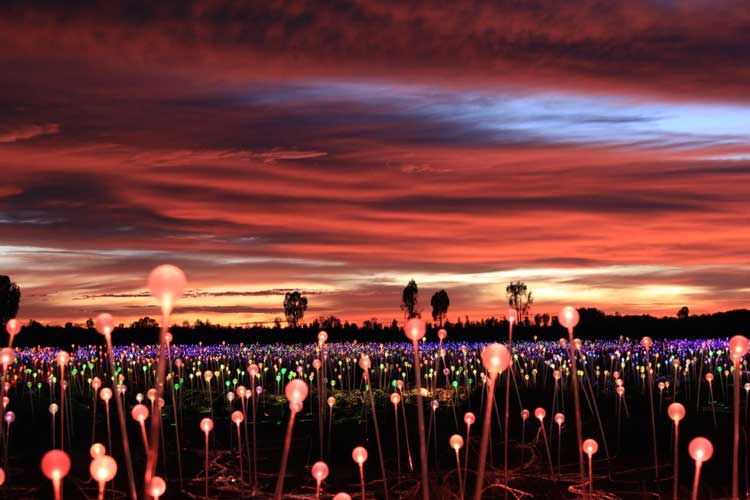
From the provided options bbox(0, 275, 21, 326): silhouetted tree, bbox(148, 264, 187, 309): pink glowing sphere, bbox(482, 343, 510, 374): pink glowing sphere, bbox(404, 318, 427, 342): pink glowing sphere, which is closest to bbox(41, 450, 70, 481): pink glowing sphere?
bbox(148, 264, 187, 309): pink glowing sphere

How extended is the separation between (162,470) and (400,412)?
3.24 m

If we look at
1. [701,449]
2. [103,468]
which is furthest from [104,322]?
[701,449]

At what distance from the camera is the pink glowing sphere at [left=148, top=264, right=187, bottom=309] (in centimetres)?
247

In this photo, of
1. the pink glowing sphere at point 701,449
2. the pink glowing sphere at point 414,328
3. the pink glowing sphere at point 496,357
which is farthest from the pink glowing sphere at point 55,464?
the pink glowing sphere at point 701,449

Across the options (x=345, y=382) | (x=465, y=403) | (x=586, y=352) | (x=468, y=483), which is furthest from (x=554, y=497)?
(x=586, y=352)

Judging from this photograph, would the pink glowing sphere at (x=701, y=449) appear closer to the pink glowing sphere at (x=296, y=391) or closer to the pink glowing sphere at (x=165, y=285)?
the pink glowing sphere at (x=296, y=391)

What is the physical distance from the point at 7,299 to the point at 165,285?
76.4ft

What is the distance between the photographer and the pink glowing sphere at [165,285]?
2475 mm

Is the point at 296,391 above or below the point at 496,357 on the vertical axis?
below

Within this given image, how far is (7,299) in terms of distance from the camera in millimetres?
24141

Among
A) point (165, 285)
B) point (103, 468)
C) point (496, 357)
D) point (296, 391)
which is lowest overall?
point (103, 468)

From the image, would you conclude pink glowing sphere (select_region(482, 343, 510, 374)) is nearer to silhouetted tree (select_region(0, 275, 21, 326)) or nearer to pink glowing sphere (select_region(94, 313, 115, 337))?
pink glowing sphere (select_region(94, 313, 115, 337))

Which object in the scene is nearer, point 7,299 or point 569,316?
point 569,316

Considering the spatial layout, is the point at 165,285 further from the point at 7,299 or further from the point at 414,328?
the point at 7,299
